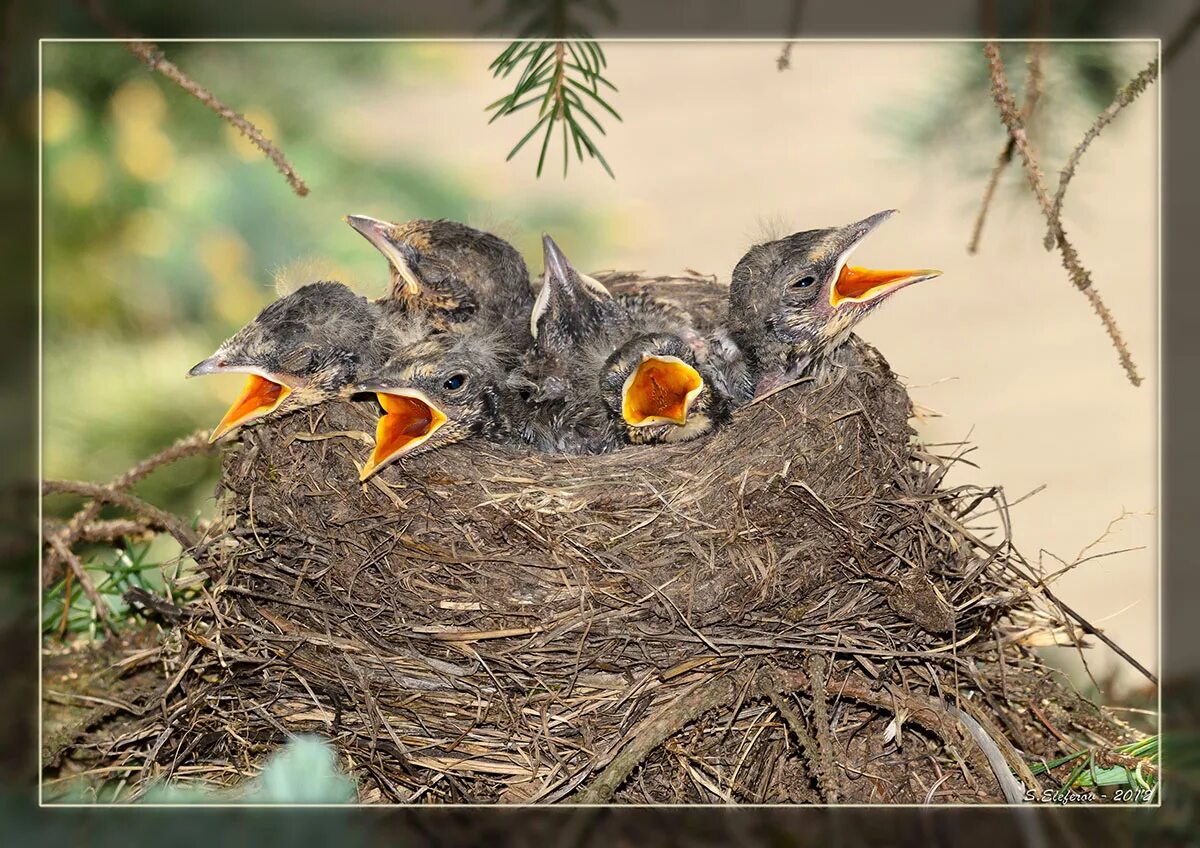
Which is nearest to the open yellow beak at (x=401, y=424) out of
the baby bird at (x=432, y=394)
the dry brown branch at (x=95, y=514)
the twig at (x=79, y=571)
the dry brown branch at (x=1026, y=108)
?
the baby bird at (x=432, y=394)

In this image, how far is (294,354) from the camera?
166cm

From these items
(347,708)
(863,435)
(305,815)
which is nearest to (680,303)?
(863,435)

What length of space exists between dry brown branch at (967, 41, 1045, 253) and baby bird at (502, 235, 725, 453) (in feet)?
1.86

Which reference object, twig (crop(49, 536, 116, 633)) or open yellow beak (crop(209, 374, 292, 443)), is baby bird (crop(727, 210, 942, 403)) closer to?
open yellow beak (crop(209, 374, 292, 443))

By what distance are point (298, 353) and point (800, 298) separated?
0.79 metres

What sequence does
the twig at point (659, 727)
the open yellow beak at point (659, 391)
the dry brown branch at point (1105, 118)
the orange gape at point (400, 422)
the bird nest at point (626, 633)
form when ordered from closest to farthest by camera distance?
1. the dry brown branch at point (1105, 118)
2. the twig at point (659, 727)
3. the bird nest at point (626, 633)
4. the orange gape at point (400, 422)
5. the open yellow beak at point (659, 391)

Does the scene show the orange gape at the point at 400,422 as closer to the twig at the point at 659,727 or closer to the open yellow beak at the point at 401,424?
the open yellow beak at the point at 401,424

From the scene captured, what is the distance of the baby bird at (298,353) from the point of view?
1.63 meters

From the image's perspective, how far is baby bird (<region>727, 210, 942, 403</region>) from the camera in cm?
178

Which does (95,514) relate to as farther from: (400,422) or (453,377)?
(453,377)

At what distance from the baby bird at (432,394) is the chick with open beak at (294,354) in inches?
2.1

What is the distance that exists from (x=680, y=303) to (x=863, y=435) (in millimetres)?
665

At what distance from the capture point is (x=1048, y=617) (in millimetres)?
1491

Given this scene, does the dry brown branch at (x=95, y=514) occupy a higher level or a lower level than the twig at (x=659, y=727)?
higher
